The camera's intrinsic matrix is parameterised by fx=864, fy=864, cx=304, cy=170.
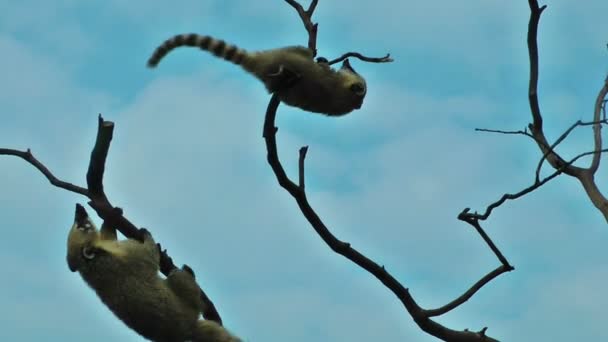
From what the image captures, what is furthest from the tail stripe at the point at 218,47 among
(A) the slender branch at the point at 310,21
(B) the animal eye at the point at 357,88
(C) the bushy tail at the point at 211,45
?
(B) the animal eye at the point at 357,88

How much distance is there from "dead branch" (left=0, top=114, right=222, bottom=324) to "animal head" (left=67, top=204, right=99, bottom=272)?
1.33 feet

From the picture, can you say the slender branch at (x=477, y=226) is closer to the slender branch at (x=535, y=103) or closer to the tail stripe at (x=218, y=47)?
the slender branch at (x=535, y=103)

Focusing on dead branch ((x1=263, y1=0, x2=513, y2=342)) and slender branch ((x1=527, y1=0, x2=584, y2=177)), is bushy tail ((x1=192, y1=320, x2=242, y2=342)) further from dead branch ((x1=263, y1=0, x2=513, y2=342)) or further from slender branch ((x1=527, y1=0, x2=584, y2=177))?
slender branch ((x1=527, y1=0, x2=584, y2=177))

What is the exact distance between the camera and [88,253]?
778 cm

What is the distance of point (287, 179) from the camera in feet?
22.4

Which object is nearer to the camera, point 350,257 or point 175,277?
point 350,257

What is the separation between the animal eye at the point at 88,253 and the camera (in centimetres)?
776

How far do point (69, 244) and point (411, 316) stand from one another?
3191mm

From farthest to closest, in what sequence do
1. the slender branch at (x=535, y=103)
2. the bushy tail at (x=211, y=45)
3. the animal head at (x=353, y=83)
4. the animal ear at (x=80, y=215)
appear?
the animal head at (x=353, y=83) < the bushy tail at (x=211, y=45) < the animal ear at (x=80, y=215) < the slender branch at (x=535, y=103)

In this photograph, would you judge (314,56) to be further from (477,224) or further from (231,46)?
(477,224)

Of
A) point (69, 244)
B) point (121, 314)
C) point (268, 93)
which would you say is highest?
point (268, 93)

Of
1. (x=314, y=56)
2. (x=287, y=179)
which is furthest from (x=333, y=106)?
(x=287, y=179)

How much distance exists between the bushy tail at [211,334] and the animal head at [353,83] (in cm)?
274

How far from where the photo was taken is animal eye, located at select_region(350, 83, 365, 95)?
8.80 meters
